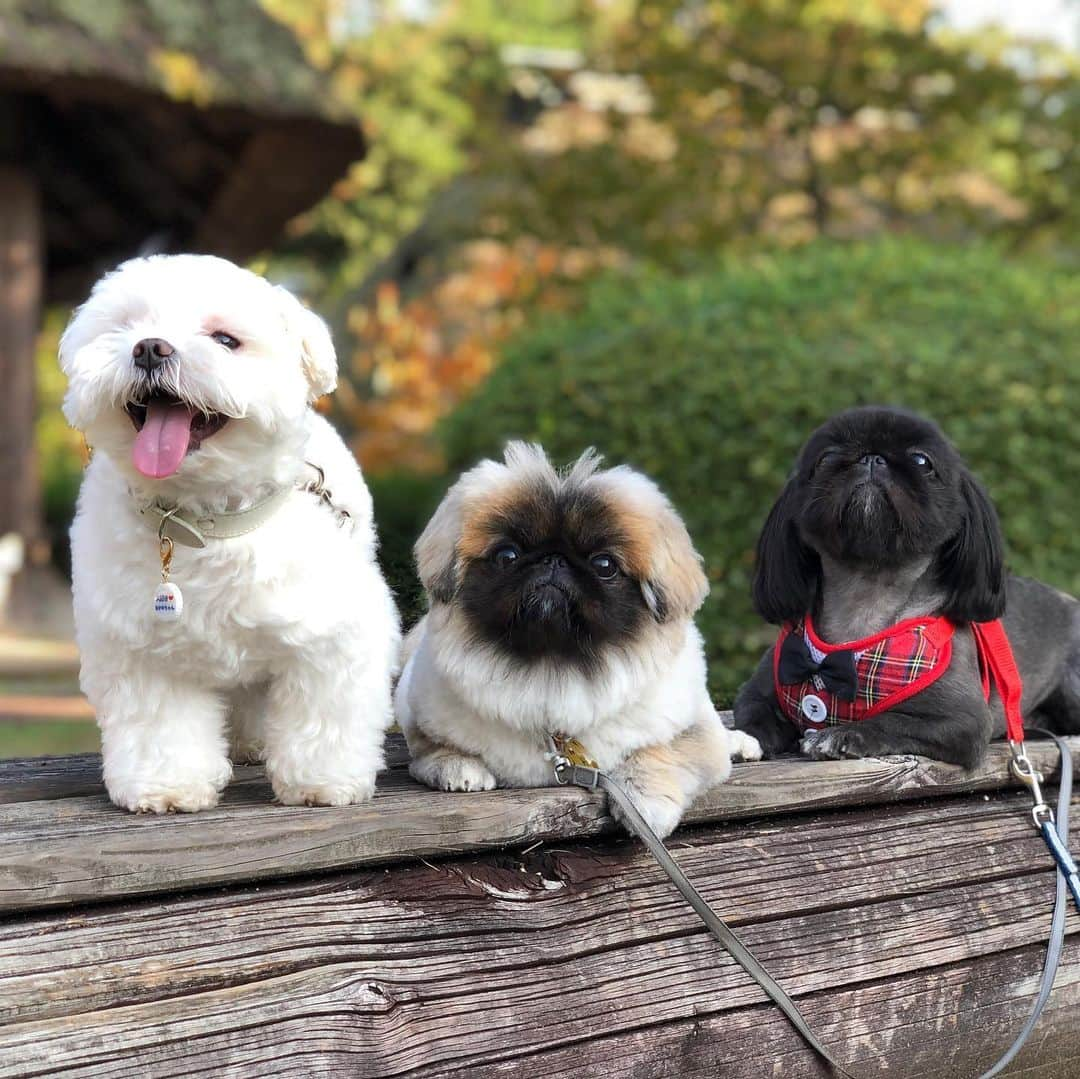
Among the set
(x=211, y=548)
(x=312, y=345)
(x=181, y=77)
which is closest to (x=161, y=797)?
(x=211, y=548)

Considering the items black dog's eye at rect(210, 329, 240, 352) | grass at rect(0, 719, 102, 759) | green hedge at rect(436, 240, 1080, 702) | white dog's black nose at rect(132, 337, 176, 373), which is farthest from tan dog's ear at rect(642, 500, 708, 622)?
grass at rect(0, 719, 102, 759)

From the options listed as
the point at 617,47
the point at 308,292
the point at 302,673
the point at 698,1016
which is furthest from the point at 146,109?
the point at 308,292

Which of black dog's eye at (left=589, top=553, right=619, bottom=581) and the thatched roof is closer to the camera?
black dog's eye at (left=589, top=553, right=619, bottom=581)

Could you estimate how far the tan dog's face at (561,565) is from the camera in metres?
2.65

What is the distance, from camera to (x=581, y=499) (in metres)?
2.72

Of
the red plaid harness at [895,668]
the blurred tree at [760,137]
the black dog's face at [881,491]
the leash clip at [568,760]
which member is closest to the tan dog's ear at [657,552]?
the leash clip at [568,760]

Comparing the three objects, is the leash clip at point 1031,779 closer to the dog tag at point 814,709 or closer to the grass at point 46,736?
the dog tag at point 814,709

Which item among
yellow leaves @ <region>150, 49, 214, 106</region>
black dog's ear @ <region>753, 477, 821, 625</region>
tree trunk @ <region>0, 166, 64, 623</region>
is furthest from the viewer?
tree trunk @ <region>0, 166, 64, 623</region>

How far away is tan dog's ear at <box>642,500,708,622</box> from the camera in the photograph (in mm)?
2707

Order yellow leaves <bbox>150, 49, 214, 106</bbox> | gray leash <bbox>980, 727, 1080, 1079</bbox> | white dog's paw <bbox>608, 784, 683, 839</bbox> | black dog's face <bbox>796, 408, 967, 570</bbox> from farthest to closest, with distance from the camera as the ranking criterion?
1. yellow leaves <bbox>150, 49, 214, 106</bbox>
2. black dog's face <bbox>796, 408, 967, 570</bbox>
3. gray leash <bbox>980, 727, 1080, 1079</bbox>
4. white dog's paw <bbox>608, 784, 683, 839</bbox>

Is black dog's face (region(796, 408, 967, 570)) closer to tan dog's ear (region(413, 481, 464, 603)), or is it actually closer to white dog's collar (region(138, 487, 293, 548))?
tan dog's ear (region(413, 481, 464, 603))

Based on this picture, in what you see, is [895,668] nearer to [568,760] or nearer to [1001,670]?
[1001,670]

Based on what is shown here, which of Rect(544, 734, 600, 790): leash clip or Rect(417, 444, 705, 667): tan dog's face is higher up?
Rect(417, 444, 705, 667): tan dog's face

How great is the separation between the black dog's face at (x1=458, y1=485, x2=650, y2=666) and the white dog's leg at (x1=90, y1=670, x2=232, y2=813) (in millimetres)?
621
